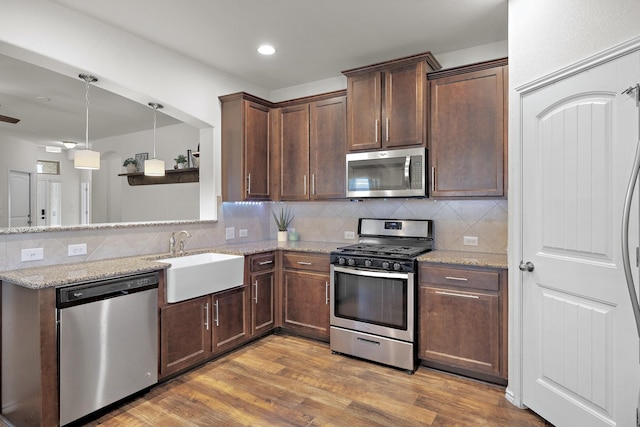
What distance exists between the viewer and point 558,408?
6.95 feet

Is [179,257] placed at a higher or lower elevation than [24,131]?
lower

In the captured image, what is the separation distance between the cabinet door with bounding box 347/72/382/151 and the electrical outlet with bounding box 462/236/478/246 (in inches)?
45.3

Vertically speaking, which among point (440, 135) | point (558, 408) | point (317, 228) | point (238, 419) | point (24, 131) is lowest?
point (238, 419)

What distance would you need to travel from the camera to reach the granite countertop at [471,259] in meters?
2.65

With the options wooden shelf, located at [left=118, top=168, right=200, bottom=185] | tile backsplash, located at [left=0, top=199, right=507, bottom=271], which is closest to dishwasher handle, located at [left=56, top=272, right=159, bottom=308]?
tile backsplash, located at [left=0, top=199, right=507, bottom=271]

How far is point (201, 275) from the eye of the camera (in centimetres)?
287

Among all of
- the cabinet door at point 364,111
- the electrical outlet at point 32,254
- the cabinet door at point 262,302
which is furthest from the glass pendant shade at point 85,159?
the cabinet door at point 364,111

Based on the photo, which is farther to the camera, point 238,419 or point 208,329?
point 208,329

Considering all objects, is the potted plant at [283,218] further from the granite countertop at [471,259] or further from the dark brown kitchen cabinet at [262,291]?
the granite countertop at [471,259]

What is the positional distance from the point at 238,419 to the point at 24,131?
21.8ft

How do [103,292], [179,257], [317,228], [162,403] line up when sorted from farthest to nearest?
[317,228] → [179,257] → [162,403] → [103,292]

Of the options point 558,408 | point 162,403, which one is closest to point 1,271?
point 162,403

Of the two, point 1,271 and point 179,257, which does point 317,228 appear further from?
point 1,271

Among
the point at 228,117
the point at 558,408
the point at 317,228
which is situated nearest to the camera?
the point at 558,408
